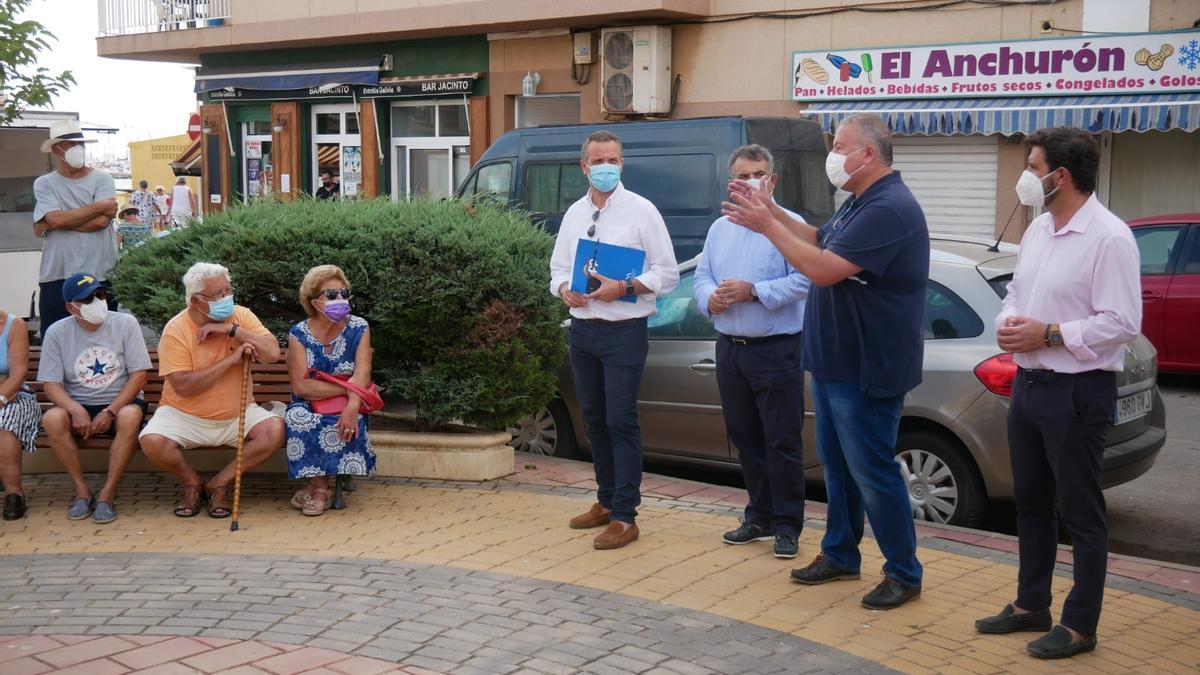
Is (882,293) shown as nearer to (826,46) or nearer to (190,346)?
(190,346)

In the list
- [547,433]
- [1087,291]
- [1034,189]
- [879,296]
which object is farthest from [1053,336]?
[547,433]

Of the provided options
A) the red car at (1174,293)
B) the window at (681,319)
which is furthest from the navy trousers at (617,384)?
the red car at (1174,293)

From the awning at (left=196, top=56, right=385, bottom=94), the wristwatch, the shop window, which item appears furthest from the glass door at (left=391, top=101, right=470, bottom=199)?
the wristwatch

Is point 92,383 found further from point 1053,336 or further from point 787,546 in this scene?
point 1053,336

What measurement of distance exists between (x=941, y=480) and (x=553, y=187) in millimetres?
8052

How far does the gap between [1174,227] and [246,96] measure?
20.3 metres

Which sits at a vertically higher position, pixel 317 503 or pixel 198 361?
pixel 198 361

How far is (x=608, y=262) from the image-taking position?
20.7ft

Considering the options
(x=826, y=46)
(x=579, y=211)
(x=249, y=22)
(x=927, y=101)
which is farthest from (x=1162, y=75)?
(x=249, y=22)

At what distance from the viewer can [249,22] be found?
2662 centimetres

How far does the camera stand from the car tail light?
6871 millimetres

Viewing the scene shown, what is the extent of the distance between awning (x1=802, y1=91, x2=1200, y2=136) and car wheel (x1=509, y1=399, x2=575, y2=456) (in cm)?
855

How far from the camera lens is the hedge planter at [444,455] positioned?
25.7 feet

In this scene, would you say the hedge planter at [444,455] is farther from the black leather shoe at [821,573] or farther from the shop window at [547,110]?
the shop window at [547,110]
